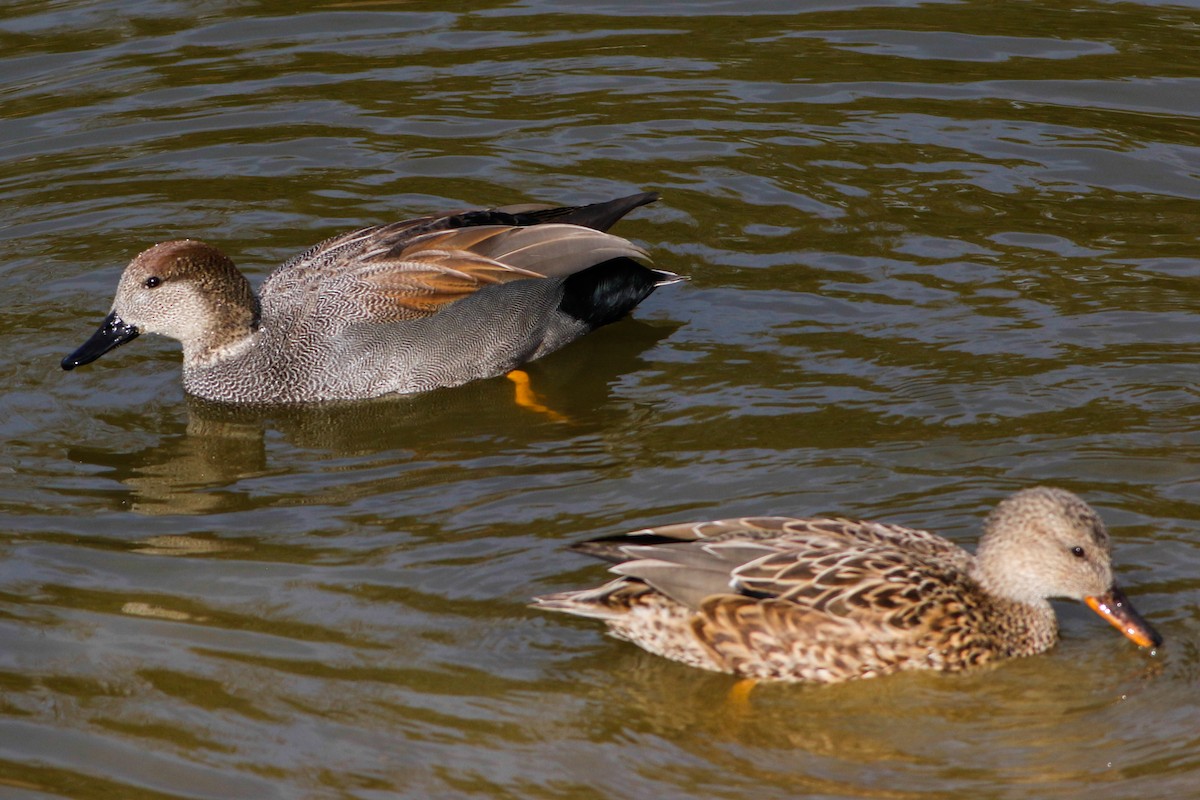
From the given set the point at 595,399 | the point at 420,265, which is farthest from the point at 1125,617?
the point at 420,265

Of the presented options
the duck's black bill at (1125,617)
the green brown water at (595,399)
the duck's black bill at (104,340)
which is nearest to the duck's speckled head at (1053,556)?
the duck's black bill at (1125,617)

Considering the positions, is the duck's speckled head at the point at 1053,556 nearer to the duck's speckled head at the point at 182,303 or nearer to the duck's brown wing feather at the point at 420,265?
the duck's brown wing feather at the point at 420,265

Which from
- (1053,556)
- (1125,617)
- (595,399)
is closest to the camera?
(1125,617)

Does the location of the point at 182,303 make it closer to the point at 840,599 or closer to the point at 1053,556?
the point at 840,599

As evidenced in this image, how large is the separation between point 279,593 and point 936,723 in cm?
264

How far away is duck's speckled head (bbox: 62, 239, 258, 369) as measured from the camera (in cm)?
910

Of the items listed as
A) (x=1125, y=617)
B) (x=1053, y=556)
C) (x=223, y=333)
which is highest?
(x=223, y=333)

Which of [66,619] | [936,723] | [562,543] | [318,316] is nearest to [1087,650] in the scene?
[936,723]

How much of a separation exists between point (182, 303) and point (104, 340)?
0.45m

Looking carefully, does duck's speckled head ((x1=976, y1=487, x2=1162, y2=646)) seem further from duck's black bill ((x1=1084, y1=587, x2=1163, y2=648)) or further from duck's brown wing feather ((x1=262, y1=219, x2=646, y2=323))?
duck's brown wing feather ((x1=262, y1=219, x2=646, y2=323))

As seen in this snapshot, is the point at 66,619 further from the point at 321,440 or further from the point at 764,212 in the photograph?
the point at 764,212

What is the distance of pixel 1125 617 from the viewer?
6383 millimetres

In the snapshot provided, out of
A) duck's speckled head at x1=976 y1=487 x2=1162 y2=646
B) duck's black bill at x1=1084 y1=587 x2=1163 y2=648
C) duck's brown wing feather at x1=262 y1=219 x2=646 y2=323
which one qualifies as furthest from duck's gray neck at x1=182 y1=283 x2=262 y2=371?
duck's black bill at x1=1084 y1=587 x2=1163 y2=648

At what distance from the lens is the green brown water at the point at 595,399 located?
6145 mm
